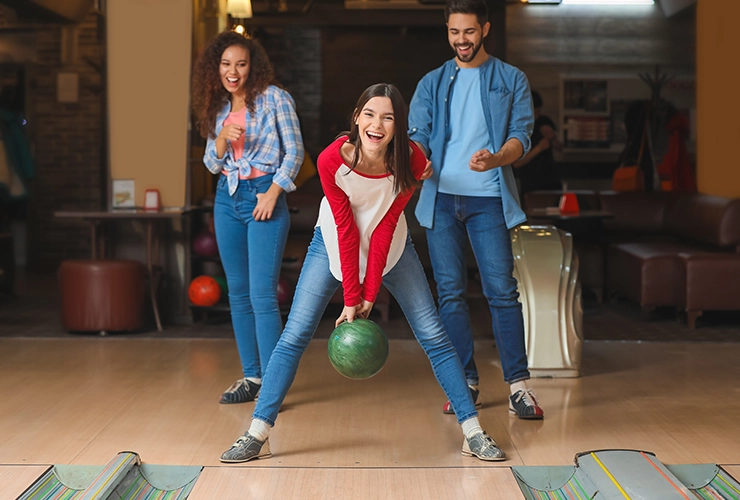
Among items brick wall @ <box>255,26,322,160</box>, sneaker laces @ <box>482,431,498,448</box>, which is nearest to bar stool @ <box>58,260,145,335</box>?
sneaker laces @ <box>482,431,498,448</box>

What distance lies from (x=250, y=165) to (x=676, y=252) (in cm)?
399

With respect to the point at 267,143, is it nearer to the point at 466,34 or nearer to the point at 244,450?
the point at 466,34

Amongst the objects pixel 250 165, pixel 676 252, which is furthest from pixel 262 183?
pixel 676 252

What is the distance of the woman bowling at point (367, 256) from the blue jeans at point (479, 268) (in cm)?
53

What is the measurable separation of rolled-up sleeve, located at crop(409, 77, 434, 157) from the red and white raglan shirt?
26.2 inches

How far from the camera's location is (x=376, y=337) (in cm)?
297

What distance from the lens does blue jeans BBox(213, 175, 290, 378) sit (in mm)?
3850

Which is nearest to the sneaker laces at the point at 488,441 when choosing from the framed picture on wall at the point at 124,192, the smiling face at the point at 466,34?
the smiling face at the point at 466,34

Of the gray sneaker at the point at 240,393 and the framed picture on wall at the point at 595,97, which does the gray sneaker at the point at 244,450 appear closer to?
the gray sneaker at the point at 240,393

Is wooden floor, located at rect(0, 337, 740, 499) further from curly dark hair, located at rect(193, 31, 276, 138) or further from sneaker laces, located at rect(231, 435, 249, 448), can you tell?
curly dark hair, located at rect(193, 31, 276, 138)

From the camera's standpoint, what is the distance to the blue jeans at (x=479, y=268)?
3.67 m

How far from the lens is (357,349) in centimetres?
290

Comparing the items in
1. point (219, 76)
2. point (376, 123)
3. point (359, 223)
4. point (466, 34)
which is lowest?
point (359, 223)

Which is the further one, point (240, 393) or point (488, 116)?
point (240, 393)
